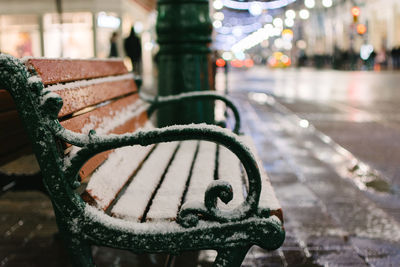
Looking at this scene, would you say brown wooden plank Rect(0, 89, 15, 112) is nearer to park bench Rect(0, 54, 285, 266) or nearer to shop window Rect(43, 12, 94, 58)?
park bench Rect(0, 54, 285, 266)

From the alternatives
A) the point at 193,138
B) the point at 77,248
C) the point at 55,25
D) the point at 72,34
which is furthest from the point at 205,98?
the point at 55,25

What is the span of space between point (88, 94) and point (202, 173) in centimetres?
66

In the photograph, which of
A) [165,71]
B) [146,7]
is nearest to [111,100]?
[165,71]

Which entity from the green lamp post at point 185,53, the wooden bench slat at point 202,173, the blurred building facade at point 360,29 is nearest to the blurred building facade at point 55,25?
the blurred building facade at point 360,29

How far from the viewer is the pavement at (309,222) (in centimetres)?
262

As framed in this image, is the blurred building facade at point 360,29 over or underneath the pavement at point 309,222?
over

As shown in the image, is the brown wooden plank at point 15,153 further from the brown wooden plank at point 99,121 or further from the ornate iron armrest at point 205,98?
the ornate iron armrest at point 205,98

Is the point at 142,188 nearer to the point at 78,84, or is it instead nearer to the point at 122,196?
the point at 122,196

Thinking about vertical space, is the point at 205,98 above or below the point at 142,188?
above

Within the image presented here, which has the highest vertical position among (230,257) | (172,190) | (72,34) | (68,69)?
(72,34)

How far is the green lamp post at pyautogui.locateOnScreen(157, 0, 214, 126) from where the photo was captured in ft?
14.3

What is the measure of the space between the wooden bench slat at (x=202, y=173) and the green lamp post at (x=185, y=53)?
1413 mm

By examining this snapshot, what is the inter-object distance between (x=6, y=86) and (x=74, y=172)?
373 millimetres

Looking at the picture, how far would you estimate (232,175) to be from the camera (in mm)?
2223
